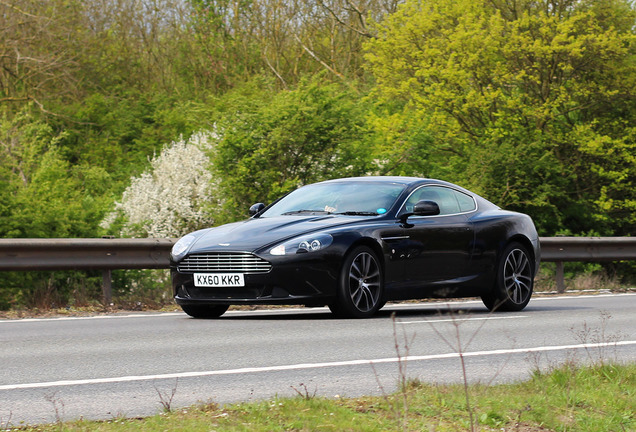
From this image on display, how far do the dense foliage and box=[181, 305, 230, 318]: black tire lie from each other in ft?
15.8

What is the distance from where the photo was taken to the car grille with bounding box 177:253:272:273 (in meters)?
9.98

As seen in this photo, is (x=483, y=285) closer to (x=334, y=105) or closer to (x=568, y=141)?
(x=334, y=105)

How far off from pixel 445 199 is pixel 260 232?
Result: 2.59 m

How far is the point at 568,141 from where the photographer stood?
3081cm

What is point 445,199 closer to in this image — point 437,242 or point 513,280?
point 437,242

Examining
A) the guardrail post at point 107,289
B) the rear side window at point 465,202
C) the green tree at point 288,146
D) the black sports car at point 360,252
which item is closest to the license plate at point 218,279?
the black sports car at point 360,252

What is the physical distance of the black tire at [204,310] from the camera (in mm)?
11055

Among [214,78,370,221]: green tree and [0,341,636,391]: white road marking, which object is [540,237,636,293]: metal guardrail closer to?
[214,78,370,221]: green tree

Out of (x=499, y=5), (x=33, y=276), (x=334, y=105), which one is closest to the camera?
(x=33, y=276)

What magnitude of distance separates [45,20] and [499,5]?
1378 cm

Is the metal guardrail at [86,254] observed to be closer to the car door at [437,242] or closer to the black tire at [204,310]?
the black tire at [204,310]

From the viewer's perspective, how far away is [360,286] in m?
10.4

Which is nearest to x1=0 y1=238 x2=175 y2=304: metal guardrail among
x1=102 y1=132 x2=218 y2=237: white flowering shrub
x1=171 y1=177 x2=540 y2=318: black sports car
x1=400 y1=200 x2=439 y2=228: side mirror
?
x1=171 y1=177 x2=540 y2=318: black sports car

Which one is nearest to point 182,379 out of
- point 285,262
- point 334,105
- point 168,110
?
point 285,262
